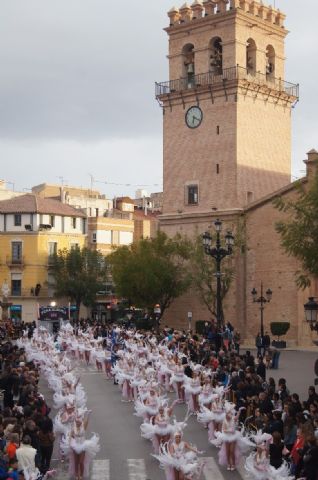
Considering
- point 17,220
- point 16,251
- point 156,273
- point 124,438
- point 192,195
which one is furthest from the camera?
point 17,220

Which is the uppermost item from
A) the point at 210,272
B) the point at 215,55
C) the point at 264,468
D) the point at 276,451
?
the point at 215,55

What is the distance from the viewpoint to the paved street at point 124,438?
18109 mm

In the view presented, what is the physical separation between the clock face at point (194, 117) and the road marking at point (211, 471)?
3770 centimetres

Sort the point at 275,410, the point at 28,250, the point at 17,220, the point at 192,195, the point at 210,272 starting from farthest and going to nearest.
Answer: the point at 17,220, the point at 28,250, the point at 192,195, the point at 210,272, the point at 275,410

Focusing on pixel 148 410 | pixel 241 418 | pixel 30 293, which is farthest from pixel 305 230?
pixel 30 293

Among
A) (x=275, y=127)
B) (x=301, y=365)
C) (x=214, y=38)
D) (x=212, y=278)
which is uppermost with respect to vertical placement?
(x=214, y=38)

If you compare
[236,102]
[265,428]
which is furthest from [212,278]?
[265,428]

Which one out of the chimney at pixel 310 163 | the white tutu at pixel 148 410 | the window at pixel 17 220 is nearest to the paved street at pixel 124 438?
the white tutu at pixel 148 410

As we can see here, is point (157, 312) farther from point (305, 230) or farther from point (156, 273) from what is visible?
point (305, 230)

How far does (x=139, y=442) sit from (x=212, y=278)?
30623mm

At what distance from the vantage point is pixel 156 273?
54.8m

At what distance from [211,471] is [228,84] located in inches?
1481

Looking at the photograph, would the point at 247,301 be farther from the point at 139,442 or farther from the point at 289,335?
the point at 139,442

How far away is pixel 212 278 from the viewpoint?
51594mm
